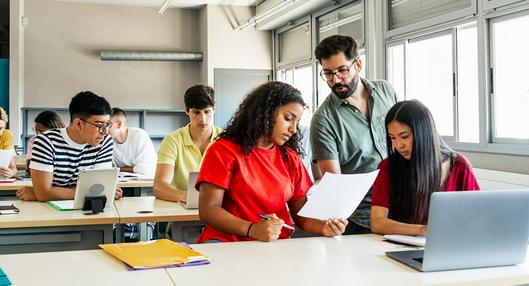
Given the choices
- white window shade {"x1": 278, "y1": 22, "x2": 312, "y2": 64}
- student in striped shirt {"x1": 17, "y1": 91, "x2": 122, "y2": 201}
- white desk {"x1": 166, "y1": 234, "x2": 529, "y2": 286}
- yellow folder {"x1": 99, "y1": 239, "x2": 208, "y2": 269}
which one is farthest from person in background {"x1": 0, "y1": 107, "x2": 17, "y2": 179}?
white window shade {"x1": 278, "y1": 22, "x2": 312, "y2": 64}

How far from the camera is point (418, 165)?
2031mm

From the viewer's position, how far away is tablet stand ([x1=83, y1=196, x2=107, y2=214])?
8.93 feet

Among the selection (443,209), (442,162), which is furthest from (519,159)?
(443,209)

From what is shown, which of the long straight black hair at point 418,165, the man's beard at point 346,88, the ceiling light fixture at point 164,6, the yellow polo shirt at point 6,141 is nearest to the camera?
the long straight black hair at point 418,165

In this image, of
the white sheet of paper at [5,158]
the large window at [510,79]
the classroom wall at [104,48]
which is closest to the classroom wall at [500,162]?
the large window at [510,79]

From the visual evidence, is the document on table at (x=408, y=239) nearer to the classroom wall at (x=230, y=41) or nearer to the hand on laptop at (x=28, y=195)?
the hand on laptop at (x=28, y=195)

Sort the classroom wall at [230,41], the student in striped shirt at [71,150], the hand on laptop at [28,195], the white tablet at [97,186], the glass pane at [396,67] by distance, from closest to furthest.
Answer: the white tablet at [97,186] < the student in striped shirt at [71,150] < the hand on laptop at [28,195] < the glass pane at [396,67] < the classroom wall at [230,41]

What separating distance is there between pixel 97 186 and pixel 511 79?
3.10 meters

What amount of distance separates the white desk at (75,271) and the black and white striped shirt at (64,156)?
1326 mm

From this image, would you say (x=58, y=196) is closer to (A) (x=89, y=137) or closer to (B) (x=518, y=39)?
(A) (x=89, y=137)

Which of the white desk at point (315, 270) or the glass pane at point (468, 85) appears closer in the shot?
the white desk at point (315, 270)

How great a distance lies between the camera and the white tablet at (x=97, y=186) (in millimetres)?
2689

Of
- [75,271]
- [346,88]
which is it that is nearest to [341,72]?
[346,88]

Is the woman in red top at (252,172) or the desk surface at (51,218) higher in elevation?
the woman in red top at (252,172)
